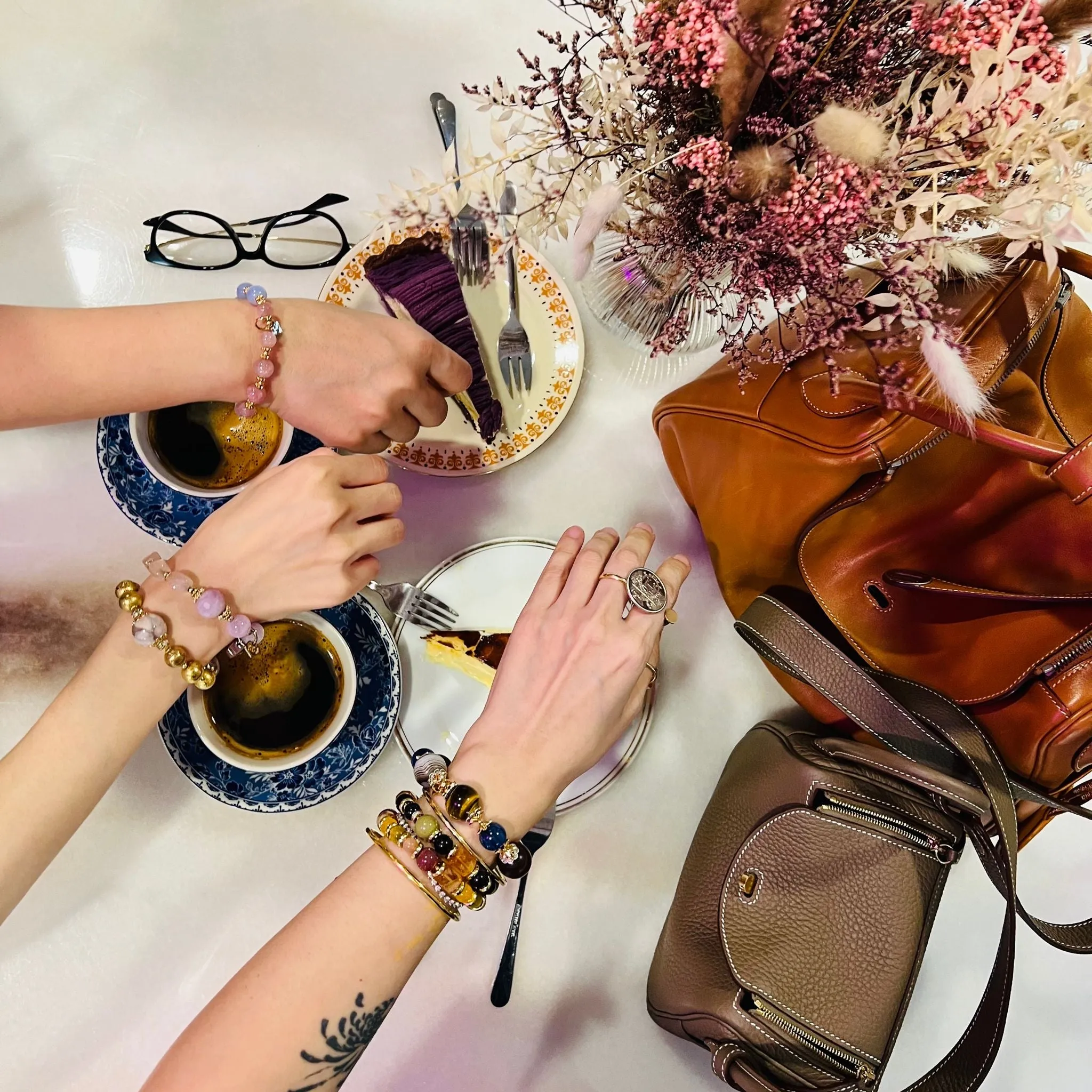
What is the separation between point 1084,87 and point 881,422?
0.98ft

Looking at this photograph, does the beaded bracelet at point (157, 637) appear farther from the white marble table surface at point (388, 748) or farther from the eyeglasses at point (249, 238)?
the eyeglasses at point (249, 238)

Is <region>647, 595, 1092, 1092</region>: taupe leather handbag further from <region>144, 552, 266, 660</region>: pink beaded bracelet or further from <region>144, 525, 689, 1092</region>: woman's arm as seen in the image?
<region>144, 552, 266, 660</region>: pink beaded bracelet

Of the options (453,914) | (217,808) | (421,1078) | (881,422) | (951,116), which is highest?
(951,116)

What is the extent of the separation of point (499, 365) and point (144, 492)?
39 cm

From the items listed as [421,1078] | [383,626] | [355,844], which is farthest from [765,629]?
[421,1078]

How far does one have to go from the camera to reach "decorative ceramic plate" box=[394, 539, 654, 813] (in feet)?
2.73

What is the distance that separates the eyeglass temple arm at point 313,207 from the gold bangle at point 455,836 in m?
0.67

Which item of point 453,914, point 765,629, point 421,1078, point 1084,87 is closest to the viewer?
point 1084,87

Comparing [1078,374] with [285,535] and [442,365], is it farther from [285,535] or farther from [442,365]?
[285,535]

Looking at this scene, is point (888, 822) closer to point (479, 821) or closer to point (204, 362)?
point (479, 821)

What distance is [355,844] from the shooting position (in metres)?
0.87

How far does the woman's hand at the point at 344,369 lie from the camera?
72 cm

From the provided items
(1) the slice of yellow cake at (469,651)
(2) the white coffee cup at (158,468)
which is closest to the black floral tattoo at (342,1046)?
(1) the slice of yellow cake at (469,651)

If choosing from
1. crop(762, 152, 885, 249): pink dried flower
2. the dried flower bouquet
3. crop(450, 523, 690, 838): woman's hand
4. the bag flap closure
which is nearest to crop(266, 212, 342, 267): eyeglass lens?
the dried flower bouquet
